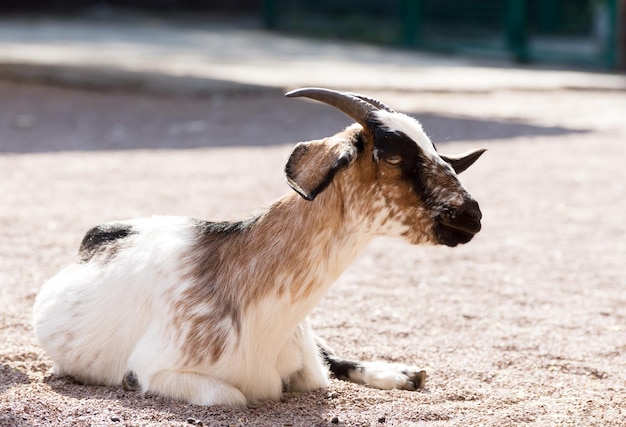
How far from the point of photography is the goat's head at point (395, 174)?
3.53 metres

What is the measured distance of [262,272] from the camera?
3.70 metres

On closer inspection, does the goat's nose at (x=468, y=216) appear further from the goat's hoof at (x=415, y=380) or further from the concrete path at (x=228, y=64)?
the concrete path at (x=228, y=64)

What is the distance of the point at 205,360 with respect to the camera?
12.0 ft

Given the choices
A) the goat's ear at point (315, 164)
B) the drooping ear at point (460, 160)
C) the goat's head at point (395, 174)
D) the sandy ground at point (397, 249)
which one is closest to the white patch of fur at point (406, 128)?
the goat's head at point (395, 174)

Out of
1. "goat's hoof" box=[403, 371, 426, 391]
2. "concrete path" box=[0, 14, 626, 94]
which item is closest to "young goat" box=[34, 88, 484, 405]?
"goat's hoof" box=[403, 371, 426, 391]

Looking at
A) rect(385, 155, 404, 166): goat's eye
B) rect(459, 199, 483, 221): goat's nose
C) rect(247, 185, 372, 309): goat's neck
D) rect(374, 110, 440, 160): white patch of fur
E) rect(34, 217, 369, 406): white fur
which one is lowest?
rect(34, 217, 369, 406): white fur

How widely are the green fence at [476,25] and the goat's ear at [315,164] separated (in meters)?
13.1

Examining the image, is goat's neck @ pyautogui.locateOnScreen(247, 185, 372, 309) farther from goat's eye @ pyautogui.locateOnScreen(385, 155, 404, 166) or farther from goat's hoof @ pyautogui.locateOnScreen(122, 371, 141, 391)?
goat's hoof @ pyautogui.locateOnScreen(122, 371, 141, 391)

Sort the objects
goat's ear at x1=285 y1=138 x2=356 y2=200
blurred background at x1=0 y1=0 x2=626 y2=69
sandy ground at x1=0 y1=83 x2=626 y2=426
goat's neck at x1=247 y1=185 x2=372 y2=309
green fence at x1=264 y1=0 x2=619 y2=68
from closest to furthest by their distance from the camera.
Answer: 1. goat's ear at x1=285 y1=138 x2=356 y2=200
2. goat's neck at x1=247 y1=185 x2=372 y2=309
3. sandy ground at x1=0 y1=83 x2=626 y2=426
4. blurred background at x1=0 y1=0 x2=626 y2=69
5. green fence at x1=264 y1=0 x2=619 y2=68

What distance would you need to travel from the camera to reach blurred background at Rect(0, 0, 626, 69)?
16312 mm

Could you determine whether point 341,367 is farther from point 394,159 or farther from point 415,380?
point 394,159

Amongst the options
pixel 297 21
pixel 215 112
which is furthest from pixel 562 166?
pixel 297 21

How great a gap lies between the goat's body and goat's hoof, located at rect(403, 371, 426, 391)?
0.31 metres

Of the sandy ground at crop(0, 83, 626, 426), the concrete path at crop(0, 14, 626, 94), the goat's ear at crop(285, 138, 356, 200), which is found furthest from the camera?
the concrete path at crop(0, 14, 626, 94)
